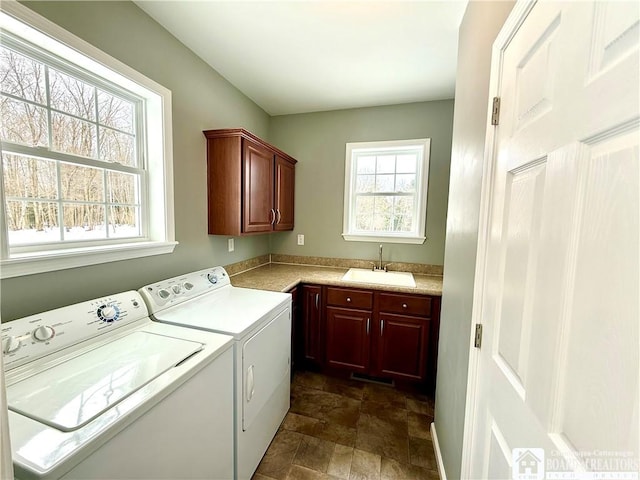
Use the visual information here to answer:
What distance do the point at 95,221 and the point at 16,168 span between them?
0.38 meters

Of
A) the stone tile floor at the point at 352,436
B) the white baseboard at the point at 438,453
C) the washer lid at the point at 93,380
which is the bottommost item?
the stone tile floor at the point at 352,436

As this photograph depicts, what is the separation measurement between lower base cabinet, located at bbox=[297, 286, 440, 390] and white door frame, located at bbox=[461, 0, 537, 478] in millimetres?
1097

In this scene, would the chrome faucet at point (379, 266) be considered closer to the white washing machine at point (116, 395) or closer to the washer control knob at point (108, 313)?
the white washing machine at point (116, 395)

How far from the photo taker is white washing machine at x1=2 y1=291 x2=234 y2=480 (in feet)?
2.26

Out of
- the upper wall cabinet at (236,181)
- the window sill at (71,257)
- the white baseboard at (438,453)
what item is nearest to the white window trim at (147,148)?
the window sill at (71,257)

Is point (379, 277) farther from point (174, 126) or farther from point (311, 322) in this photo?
point (174, 126)

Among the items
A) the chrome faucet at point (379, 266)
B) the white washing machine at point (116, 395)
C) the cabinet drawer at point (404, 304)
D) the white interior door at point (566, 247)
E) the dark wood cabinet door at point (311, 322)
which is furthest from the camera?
the chrome faucet at point (379, 266)

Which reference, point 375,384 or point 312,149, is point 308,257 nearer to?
point 312,149

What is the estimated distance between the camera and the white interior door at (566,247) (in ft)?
1.29

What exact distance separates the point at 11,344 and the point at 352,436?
184 centimetres

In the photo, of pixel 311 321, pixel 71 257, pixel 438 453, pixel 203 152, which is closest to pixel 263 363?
pixel 311 321

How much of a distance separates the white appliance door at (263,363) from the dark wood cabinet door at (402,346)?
872 millimetres

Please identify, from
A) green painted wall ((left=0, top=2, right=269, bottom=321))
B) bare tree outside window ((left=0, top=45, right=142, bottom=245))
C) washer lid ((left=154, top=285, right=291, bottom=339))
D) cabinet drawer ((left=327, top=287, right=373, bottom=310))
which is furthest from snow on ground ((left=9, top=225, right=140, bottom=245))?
cabinet drawer ((left=327, top=287, right=373, bottom=310))

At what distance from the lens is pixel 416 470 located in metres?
1.53
